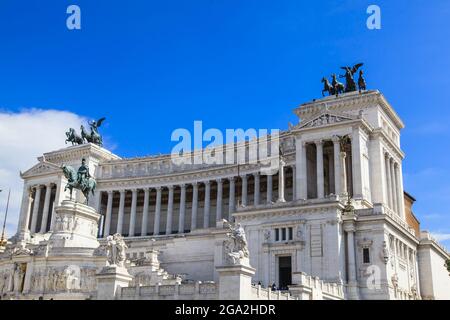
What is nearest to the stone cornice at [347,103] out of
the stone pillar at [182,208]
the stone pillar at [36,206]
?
the stone pillar at [182,208]

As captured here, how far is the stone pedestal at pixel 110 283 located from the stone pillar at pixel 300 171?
36373mm

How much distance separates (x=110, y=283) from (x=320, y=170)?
3914 centimetres

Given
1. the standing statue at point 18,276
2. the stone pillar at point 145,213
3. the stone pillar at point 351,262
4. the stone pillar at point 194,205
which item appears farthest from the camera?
the stone pillar at point 145,213

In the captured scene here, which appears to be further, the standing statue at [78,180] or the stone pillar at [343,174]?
the stone pillar at [343,174]

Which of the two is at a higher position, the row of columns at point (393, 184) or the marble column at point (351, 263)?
the row of columns at point (393, 184)

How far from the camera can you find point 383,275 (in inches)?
2170

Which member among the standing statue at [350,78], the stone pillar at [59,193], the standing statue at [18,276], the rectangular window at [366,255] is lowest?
the standing statue at [18,276]

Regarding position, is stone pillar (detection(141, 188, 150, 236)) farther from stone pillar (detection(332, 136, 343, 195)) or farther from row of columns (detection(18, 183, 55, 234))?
stone pillar (detection(332, 136, 343, 195))

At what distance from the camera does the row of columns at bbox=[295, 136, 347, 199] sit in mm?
71875

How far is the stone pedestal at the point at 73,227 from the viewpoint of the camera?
6053 centimetres

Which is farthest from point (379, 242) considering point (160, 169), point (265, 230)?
point (160, 169)

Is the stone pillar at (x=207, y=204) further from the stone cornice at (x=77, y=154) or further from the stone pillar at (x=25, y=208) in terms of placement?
the stone pillar at (x=25, y=208)
